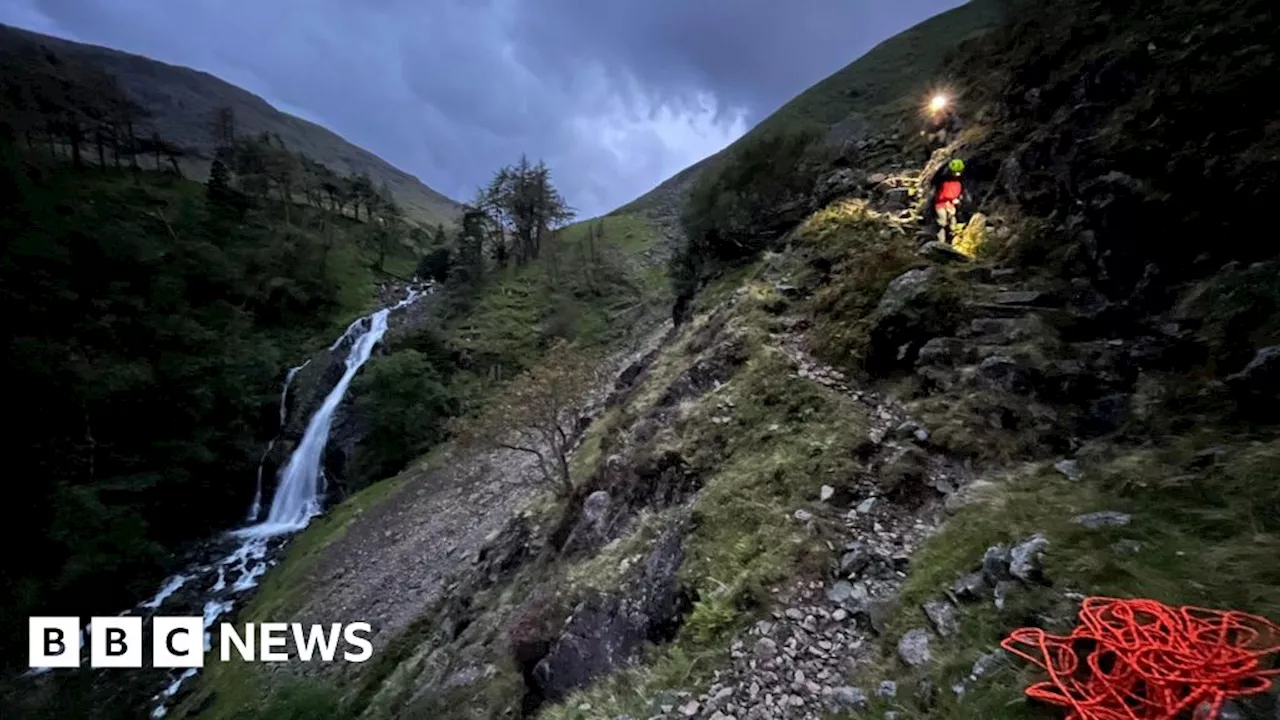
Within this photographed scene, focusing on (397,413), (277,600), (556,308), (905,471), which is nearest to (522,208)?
(556,308)

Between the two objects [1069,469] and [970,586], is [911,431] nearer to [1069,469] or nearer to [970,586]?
[1069,469]

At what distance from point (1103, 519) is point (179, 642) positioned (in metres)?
35.7

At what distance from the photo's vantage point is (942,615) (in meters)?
5.61

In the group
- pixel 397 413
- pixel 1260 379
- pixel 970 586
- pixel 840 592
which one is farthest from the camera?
pixel 397 413

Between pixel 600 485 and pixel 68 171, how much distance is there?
95.0m

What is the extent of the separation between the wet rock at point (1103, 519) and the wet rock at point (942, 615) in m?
1.62

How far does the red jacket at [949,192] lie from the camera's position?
43.4 ft

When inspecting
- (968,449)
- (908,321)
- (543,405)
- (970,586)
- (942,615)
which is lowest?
(942,615)

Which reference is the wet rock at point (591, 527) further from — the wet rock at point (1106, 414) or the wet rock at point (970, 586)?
the wet rock at point (1106, 414)

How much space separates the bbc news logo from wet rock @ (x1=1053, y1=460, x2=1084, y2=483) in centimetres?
2003

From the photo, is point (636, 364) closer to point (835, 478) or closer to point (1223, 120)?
point (835, 478)

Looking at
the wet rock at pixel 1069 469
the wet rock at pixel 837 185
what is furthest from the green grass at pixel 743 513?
the wet rock at pixel 837 185

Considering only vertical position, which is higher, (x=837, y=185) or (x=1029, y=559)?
(x=837, y=185)

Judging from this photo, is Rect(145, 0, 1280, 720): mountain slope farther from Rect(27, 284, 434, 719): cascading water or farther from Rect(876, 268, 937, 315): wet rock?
Rect(27, 284, 434, 719): cascading water
